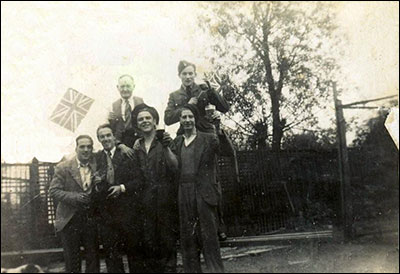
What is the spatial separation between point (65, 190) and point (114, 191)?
412 millimetres

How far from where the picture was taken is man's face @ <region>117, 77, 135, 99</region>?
3934 millimetres

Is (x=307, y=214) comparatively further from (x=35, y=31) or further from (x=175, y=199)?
(x=35, y=31)

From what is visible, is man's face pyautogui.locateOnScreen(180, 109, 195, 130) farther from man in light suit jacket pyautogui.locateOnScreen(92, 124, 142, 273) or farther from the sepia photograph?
man in light suit jacket pyautogui.locateOnScreen(92, 124, 142, 273)

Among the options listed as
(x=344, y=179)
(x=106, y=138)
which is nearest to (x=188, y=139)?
(x=106, y=138)

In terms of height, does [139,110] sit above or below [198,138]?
above

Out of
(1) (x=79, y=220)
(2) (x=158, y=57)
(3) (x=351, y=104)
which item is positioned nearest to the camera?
(1) (x=79, y=220)

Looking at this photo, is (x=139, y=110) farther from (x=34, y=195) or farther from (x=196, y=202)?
(x=34, y=195)

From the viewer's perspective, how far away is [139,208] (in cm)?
385

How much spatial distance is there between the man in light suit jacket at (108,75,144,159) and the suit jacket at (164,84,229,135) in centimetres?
27

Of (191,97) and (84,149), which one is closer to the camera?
(84,149)

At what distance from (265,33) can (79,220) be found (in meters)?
2.37

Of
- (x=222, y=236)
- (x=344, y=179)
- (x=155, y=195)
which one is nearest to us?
(x=155, y=195)

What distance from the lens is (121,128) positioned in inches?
155

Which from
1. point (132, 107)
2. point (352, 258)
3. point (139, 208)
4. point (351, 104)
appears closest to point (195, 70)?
point (132, 107)
